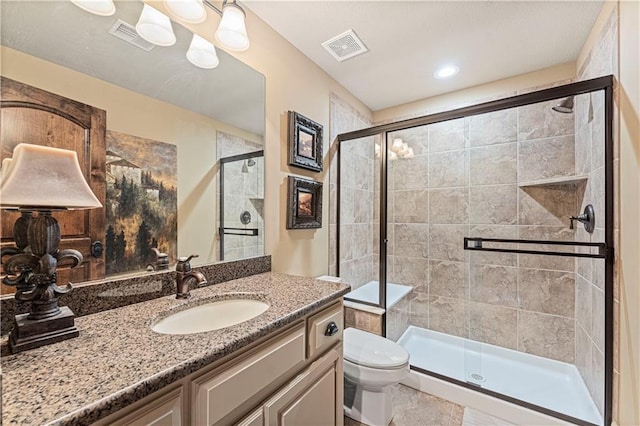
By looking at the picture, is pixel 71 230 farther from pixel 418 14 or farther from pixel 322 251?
pixel 418 14

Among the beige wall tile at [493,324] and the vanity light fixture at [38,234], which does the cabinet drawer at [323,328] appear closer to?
the vanity light fixture at [38,234]

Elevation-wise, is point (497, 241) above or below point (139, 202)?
below

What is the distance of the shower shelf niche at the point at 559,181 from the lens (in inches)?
69.6

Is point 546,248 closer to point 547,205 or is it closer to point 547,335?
point 547,205

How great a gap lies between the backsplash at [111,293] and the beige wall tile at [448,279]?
6.87 ft

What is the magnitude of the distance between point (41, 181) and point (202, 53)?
98cm

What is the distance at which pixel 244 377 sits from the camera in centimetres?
78

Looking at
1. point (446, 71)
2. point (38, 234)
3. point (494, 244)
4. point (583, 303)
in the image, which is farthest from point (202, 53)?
point (583, 303)

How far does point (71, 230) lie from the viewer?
89 centimetres

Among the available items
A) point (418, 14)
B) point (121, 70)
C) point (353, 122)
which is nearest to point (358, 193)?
Answer: point (353, 122)

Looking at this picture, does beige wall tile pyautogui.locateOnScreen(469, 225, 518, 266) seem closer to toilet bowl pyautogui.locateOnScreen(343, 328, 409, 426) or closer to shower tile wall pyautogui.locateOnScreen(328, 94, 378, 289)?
shower tile wall pyautogui.locateOnScreen(328, 94, 378, 289)

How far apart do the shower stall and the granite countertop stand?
160cm

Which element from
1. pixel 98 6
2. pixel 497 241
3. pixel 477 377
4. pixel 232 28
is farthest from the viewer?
pixel 497 241

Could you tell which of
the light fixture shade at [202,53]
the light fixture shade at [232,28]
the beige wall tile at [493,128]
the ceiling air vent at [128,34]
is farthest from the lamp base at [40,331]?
the beige wall tile at [493,128]
